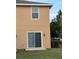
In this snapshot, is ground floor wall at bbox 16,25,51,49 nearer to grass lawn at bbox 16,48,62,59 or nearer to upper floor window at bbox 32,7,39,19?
upper floor window at bbox 32,7,39,19

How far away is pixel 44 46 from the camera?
23.0 meters

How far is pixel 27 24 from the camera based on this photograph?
23141mm

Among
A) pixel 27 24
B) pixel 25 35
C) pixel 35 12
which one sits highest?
pixel 35 12

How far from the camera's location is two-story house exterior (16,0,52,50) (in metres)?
22.8

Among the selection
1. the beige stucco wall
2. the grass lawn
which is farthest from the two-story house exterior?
the grass lawn

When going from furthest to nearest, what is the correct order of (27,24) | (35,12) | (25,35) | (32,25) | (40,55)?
(35,12), (32,25), (27,24), (25,35), (40,55)

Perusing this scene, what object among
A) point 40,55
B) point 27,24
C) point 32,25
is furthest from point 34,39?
point 40,55

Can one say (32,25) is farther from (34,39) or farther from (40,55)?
(40,55)

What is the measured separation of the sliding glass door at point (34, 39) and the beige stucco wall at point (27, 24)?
0.50m

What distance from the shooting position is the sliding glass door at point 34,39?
910 inches

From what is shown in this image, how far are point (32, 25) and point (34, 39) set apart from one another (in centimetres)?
165
